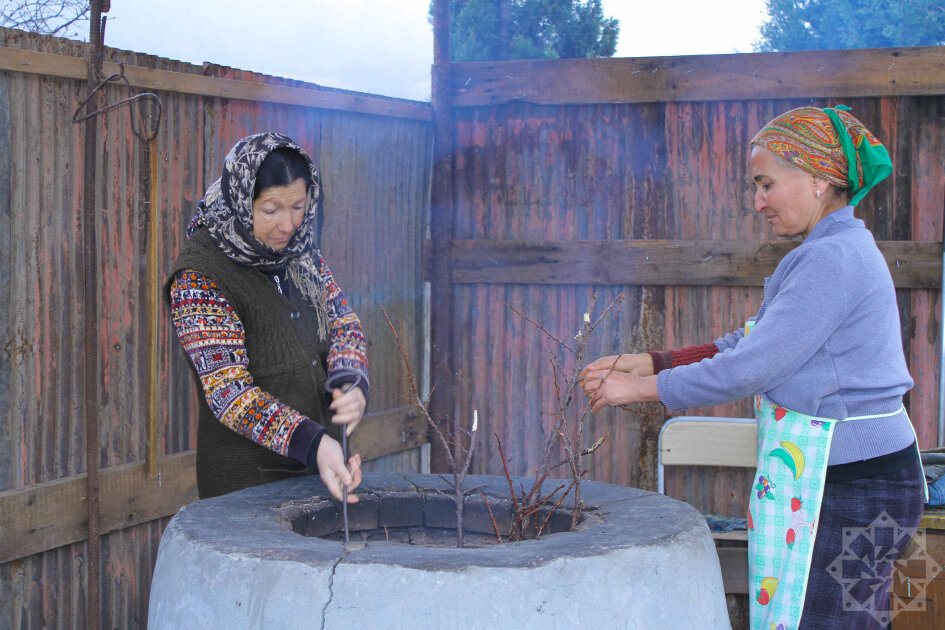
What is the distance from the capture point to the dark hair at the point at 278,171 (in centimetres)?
238

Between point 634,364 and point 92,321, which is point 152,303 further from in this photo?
point 634,364

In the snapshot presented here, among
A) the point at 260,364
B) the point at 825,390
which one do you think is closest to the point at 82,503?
the point at 260,364

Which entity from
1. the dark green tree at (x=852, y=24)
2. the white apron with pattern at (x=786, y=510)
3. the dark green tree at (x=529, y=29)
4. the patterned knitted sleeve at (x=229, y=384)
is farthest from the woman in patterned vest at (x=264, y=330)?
the dark green tree at (x=529, y=29)

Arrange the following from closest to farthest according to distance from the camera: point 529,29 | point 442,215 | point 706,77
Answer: point 706,77
point 442,215
point 529,29

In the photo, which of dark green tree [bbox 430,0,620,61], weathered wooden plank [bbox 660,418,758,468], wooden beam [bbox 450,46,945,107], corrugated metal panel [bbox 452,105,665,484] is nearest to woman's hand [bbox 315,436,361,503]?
weathered wooden plank [bbox 660,418,758,468]

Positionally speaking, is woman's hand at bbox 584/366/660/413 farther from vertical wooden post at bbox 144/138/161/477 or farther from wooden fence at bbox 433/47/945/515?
wooden fence at bbox 433/47/945/515

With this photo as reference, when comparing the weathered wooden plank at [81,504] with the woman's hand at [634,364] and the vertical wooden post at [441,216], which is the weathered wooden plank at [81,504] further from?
the woman's hand at [634,364]

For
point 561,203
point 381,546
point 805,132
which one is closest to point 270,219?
point 381,546

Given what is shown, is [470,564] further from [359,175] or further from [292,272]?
[359,175]

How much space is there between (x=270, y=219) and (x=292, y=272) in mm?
232

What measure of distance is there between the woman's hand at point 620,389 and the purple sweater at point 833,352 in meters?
0.16

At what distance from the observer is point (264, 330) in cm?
239

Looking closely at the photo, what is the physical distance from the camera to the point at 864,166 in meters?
2.21

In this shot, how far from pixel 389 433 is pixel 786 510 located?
2690 mm
